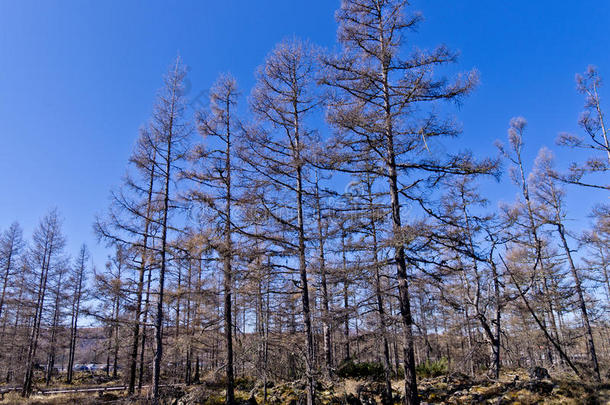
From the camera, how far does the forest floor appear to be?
343 inches

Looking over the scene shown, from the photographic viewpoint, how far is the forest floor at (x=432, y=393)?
8703mm

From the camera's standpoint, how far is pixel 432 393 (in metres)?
11.3

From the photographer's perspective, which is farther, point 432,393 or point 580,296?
point 580,296

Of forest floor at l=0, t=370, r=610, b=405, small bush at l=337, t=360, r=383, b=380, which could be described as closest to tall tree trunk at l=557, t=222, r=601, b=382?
forest floor at l=0, t=370, r=610, b=405

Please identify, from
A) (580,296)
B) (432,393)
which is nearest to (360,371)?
(432,393)

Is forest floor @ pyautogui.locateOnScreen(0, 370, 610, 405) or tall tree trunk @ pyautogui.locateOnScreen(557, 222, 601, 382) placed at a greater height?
tall tree trunk @ pyautogui.locateOnScreen(557, 222, 601, 382)

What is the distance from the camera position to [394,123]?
27.1ft

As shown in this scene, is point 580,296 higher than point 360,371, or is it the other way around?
point 580,296

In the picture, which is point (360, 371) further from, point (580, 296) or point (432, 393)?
point (580, 296)

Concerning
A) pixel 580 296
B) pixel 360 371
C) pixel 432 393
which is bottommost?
pixel 432 393

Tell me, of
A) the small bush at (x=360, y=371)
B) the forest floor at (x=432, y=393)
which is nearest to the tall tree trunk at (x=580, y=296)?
the forest floor at (x=432, y=393)

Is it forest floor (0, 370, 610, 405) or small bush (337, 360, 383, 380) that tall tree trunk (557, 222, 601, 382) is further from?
small bush (337, 360, 383, 380)

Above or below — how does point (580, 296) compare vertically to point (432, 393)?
above

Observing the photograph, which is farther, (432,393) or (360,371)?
A: (360,371)
